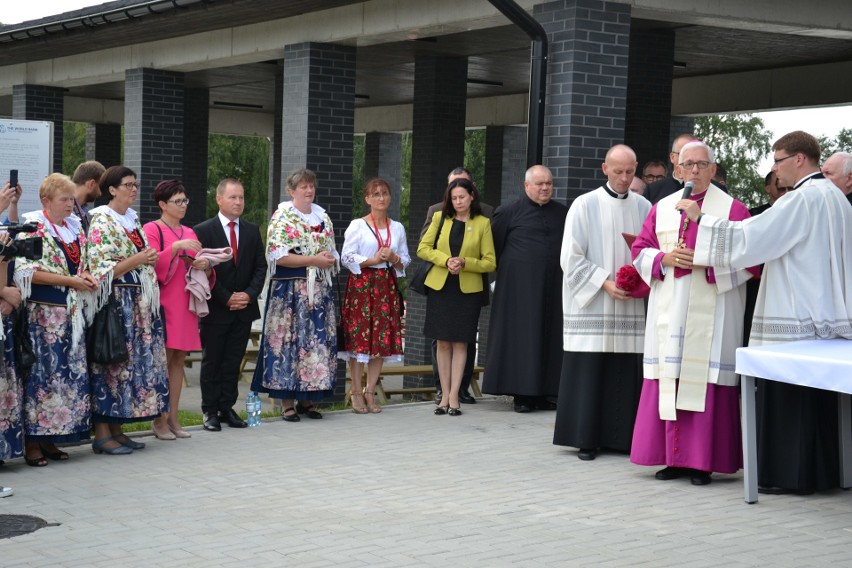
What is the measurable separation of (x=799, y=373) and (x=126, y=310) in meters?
4.27

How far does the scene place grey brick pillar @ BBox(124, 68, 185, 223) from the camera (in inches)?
626

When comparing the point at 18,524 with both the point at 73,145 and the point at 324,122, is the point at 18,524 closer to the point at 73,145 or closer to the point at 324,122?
the point at 324,122

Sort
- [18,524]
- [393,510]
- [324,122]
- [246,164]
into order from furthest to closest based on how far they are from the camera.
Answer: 1. [246,164]
2. [324,122]
3. [393,510]
4. [18,524]

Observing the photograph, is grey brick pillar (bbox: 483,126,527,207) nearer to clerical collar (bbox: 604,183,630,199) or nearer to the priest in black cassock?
the priest in black cassock

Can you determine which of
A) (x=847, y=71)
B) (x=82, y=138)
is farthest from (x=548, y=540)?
(x=82, y=138)

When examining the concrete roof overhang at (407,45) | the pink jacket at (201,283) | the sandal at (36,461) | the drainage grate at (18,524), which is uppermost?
the concrete roof overhang at (407,45)

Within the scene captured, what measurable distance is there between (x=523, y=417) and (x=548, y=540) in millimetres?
3911

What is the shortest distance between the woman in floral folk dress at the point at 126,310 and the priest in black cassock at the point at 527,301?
9.65 ft

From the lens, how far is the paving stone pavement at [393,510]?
5.76 metres

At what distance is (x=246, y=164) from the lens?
41.3 metres

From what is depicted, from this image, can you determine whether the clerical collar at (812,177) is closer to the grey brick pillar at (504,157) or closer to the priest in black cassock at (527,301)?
the priest in black cassock at (527,301)

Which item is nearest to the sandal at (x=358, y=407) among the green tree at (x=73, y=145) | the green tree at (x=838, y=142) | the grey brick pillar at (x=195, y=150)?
the grey brick pillar at (x=195, y=150)

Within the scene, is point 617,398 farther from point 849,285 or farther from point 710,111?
point 710,111

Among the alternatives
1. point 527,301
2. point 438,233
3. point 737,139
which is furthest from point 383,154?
point 737,139
